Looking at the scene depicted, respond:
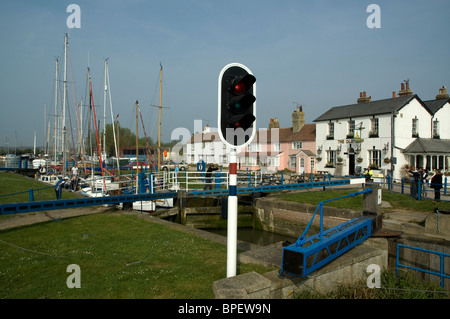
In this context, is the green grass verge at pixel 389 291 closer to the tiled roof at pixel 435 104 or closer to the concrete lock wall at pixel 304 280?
the concrete lock wall at pixel 304 280

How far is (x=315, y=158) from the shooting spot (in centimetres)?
3503

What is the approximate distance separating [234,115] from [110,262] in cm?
445

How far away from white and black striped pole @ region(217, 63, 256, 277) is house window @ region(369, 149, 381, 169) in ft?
86.7

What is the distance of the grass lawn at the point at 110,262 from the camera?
5227 millimetres

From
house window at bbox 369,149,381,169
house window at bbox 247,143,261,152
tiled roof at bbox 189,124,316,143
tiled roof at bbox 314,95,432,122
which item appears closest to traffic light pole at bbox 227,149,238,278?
house window at bbox 369,149,381,169

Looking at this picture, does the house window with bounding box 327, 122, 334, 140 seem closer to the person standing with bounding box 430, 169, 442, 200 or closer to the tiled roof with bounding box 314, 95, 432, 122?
the tiled roof with bounding box 314, 95, 432, 122

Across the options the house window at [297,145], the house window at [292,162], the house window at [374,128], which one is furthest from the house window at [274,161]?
the house window at [374,128]

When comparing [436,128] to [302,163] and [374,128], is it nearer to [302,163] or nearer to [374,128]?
[374,128]

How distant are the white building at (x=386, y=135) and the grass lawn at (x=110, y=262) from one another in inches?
897

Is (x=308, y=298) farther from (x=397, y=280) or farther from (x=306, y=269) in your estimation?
(x=397, y=280)

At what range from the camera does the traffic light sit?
14.7 ft

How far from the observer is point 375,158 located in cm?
2839

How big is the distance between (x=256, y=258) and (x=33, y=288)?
405 cm
